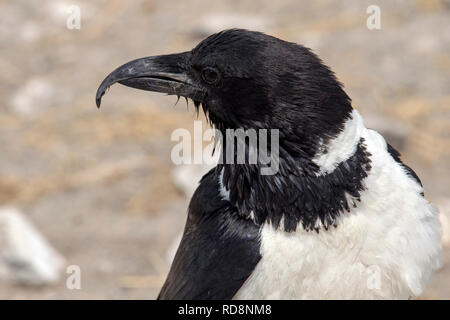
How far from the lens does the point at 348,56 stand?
25.5ft

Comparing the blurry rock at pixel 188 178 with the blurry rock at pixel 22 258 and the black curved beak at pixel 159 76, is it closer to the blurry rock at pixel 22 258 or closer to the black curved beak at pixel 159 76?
the blurry rock at pixel 22 258

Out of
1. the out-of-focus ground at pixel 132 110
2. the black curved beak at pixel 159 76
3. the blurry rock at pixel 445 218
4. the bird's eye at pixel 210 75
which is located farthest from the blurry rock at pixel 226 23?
the bird's eye at pixel 210 75

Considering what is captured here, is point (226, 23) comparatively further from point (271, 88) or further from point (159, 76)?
point (271, 88)

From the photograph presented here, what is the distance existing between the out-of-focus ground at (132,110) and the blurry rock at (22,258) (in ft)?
0.24

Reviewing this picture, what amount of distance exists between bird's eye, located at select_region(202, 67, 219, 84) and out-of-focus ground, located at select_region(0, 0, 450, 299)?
2269 mm

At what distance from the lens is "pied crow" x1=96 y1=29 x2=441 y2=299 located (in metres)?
3.12

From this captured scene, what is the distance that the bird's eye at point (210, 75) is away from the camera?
326 cm

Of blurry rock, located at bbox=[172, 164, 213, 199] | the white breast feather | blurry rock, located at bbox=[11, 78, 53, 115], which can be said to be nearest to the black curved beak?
the white breast feather

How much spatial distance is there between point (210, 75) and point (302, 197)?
627 mm

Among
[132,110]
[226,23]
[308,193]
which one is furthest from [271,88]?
[226,23]

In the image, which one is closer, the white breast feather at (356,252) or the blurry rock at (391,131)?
the white breast feather at (356,252)

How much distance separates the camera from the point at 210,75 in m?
3.29

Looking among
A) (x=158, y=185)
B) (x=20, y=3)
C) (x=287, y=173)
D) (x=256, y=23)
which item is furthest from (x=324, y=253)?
(x=20, y=3)

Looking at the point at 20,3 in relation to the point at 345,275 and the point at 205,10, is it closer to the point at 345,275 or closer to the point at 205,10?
the point at 205,10
